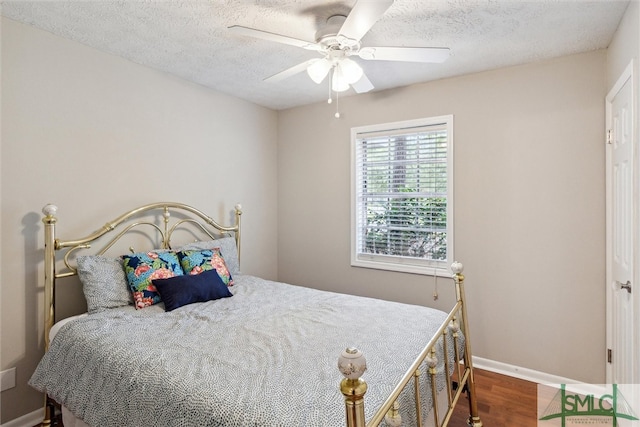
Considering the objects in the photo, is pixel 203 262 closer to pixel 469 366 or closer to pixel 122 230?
pixel 122 230

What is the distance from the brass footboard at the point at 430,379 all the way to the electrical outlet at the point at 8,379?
236 centimetres

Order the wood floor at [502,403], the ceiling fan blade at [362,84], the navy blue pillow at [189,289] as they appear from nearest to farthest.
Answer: the wood floor at [502,403] → the navy blue pillow at [189,289] → the ceiling fan blade at [362,84]

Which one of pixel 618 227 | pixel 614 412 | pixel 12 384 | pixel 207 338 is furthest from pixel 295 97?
pixel 614 412

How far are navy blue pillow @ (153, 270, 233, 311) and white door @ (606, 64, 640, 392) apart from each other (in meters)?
2.53

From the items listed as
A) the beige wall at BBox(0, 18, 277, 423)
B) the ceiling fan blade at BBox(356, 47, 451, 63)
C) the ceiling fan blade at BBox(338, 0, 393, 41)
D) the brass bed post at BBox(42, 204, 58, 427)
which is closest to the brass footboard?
the ceiling fan blade at BBox(356, 47, 451, 63)

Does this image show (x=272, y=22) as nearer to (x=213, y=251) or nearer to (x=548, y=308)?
(x=213, y=251)

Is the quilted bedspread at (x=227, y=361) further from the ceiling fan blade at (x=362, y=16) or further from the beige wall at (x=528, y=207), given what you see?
the ceiling fan blade at (x=362, y=16)

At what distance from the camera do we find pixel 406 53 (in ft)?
6.88

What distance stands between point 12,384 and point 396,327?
241 centimetres

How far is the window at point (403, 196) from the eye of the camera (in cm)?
324

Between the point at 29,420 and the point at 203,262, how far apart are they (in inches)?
57.1

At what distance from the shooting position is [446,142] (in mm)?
3186

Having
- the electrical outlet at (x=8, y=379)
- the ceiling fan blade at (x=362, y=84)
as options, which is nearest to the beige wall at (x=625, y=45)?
the ceiling fan blade at (x=362, y=84)

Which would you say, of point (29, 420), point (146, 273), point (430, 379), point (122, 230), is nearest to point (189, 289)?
point (146, 273)
